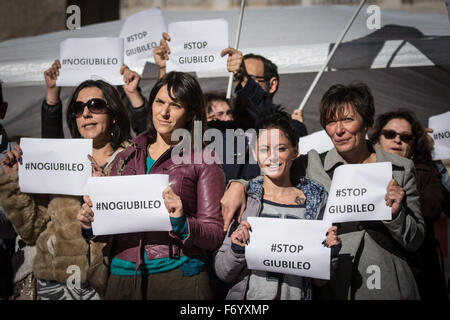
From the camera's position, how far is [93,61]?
3150mm

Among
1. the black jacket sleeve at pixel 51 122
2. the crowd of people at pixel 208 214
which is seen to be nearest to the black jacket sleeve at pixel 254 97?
the crowd of people at pixel 208 214

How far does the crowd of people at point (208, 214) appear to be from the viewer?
7.18ft

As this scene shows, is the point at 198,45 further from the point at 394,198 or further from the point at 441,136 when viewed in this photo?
the point at 441,136

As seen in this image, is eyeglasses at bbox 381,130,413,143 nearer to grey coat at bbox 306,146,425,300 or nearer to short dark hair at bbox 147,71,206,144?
grey coat at bbox 306,146,425,300

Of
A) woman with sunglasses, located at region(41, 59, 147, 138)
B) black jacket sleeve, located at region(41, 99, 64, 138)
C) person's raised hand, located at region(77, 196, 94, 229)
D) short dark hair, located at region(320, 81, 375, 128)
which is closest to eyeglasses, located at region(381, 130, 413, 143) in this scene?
short dark hair, located at region(320, 81, 375, 128)

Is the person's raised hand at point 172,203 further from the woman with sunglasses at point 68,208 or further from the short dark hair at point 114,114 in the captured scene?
the short dark hair at point 114,114

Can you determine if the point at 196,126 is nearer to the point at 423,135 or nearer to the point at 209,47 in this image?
the point at 209,47

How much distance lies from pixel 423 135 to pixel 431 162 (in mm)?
200

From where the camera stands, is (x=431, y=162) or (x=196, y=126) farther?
(x=431, y=162)

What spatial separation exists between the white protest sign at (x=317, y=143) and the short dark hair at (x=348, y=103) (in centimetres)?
43

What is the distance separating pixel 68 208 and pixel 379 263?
1716 millimetres

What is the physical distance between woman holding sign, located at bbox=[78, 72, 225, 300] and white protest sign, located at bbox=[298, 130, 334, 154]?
0.91 metres

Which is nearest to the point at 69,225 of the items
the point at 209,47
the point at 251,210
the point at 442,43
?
the point at 251,210
